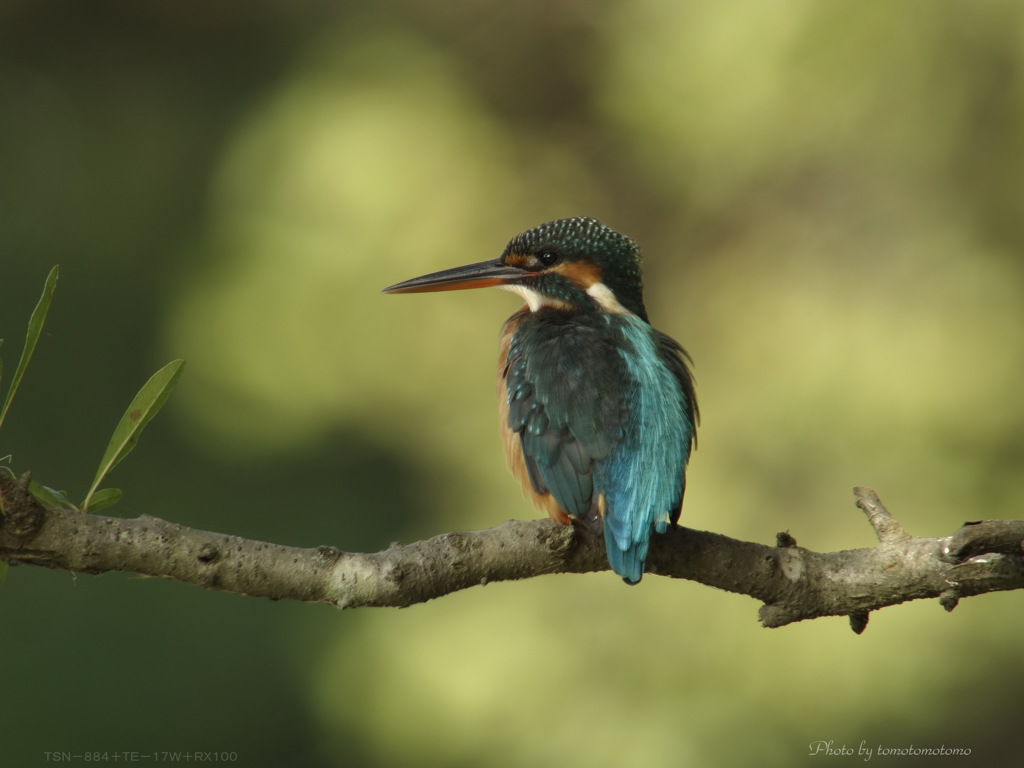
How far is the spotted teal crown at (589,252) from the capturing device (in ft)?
6.72

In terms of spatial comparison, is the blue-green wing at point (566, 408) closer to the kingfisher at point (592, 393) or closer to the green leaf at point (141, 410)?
the kingfisher at point (592, 393)

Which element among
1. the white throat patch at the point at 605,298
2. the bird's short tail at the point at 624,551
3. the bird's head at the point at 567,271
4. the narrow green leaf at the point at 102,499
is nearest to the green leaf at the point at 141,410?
the narrow green leaf at the point at 102,499

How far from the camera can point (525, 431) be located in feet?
5.64

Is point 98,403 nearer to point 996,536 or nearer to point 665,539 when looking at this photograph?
point 665,539

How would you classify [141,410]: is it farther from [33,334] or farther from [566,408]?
[566,408]

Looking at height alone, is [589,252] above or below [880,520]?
above

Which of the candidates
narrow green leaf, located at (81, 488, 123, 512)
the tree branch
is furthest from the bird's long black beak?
narrow green leaf, located at (81, 488, 123, 512)

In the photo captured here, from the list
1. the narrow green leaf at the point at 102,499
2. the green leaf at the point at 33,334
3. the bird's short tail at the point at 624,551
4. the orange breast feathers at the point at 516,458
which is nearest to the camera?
the green leaf at the point at 33,334

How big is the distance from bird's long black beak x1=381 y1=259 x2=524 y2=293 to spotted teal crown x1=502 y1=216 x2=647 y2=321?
0.03 meters

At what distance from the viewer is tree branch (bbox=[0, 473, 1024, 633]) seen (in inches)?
44.0

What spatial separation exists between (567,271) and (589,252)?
0.18 ft

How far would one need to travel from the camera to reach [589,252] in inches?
80.7

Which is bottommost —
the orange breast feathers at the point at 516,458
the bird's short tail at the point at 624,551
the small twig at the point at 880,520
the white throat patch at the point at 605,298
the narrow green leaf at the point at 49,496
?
the narrow green leaf at the point at 49,496

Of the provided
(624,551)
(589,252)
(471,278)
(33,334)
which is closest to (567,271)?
(589,252)
